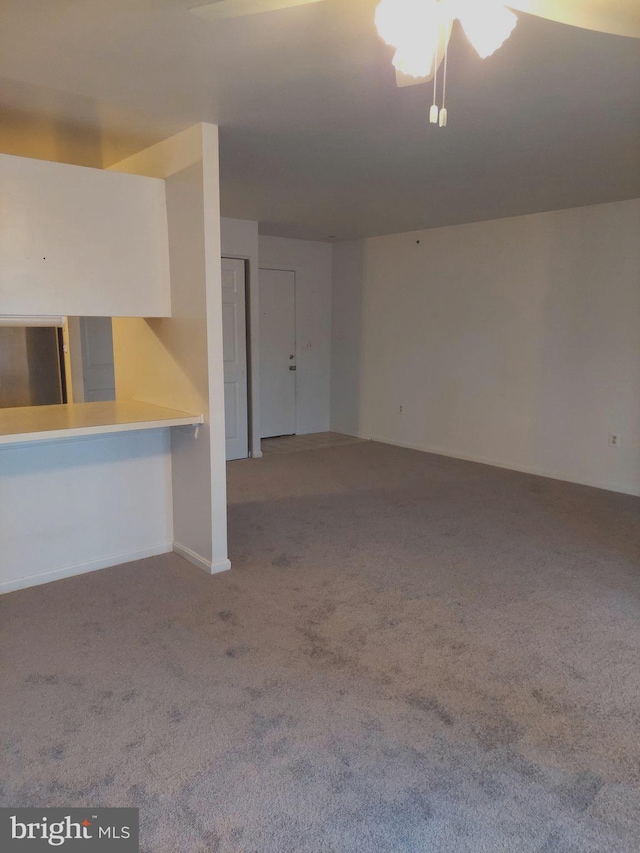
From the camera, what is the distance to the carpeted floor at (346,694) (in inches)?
67.0

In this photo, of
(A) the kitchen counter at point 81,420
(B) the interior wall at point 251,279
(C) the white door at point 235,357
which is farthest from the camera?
(C) the white door at point 235,357

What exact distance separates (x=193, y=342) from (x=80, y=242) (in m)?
0.75

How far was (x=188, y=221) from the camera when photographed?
311 centimetres

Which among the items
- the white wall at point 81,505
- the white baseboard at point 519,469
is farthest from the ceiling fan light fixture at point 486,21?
the white baseboard at point 519,469

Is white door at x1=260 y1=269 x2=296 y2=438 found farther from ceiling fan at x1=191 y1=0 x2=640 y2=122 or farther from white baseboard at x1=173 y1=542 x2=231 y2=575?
ceiling fan at x1=191 y1=0 x2=640 y2=122

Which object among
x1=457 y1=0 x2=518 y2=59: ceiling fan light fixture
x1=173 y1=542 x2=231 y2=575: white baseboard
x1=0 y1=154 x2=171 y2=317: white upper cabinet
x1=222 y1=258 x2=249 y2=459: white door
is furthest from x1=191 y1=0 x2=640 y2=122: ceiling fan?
x1=222 y1=258 x2=249 y2=459: white door

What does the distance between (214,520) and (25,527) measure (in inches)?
39.0

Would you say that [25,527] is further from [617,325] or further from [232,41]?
[617,325]

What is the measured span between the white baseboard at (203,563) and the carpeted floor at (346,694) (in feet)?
0.20

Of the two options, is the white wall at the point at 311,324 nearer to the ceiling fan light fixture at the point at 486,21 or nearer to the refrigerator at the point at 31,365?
the refrigerator at the point at 31,365

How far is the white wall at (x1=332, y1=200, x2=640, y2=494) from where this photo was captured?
4.86 meters

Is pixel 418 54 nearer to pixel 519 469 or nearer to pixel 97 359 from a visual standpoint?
pixel 97 359

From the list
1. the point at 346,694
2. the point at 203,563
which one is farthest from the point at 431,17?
the point at 203,563

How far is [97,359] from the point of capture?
471 centimetres
